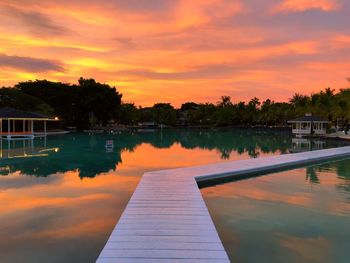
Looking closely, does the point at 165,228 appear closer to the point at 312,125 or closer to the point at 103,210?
the point at 103,210

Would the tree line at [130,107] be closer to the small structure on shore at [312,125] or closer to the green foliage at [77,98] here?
the green foliage at [77,98]

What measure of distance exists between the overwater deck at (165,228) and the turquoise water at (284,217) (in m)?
0.58

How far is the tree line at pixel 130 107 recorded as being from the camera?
37.4 meters

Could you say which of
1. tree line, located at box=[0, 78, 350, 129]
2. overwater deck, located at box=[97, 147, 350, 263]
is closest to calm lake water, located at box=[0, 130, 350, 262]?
overwater deck, located at box=[97, 147, 350, 263]

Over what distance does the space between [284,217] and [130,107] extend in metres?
58.3

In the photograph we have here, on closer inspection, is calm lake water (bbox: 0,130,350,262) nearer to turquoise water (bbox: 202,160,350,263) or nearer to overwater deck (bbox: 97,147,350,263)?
turquoise water (bbox: 202,160,350,263)

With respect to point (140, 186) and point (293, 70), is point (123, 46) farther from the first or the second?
point (140, 186)

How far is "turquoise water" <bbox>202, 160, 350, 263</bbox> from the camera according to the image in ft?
15.9

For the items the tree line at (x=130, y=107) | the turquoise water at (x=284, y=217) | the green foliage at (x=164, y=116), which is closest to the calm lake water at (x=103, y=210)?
the turquoise water at (x=284, y=217)

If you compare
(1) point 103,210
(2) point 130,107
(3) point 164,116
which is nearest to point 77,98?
(2) point 130,107

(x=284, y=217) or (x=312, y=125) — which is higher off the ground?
(x=312, y=125)

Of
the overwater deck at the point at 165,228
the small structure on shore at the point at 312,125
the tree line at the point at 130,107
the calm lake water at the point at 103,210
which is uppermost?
the tree line at the point at 130,107

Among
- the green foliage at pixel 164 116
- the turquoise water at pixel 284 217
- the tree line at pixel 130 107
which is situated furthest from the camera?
the green foliage at pixel 164 116

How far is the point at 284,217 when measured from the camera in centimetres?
648
